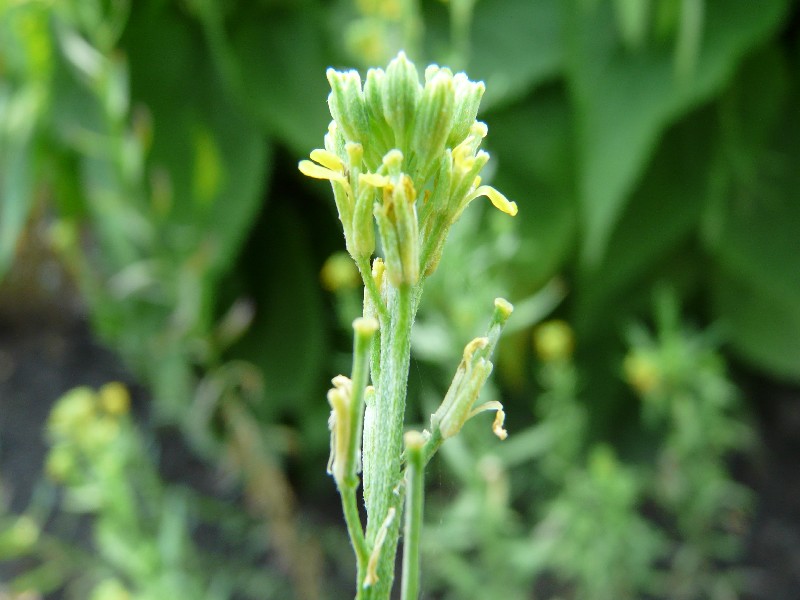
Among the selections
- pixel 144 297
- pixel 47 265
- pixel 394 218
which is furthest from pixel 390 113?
pixel 47 265

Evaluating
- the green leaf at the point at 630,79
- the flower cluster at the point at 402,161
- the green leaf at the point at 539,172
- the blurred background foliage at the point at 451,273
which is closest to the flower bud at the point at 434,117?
the flower cluster at the point at 402,161

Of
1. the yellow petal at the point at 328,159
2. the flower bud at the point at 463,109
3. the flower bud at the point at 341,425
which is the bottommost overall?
the flower bud at the point at 341,425

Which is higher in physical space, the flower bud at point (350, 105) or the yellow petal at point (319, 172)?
the flower bud at point (350, 105)

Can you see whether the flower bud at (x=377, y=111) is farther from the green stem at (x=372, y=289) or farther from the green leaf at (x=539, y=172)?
the green leaf at (x=539, y=172)

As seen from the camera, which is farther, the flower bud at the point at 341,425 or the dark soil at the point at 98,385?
the dark soil at the point at 98,385

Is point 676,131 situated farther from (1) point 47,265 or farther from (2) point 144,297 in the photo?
(1) point 47,265

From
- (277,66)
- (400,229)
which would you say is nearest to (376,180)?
(400,229)

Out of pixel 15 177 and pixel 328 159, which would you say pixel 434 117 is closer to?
pixel 328 159
